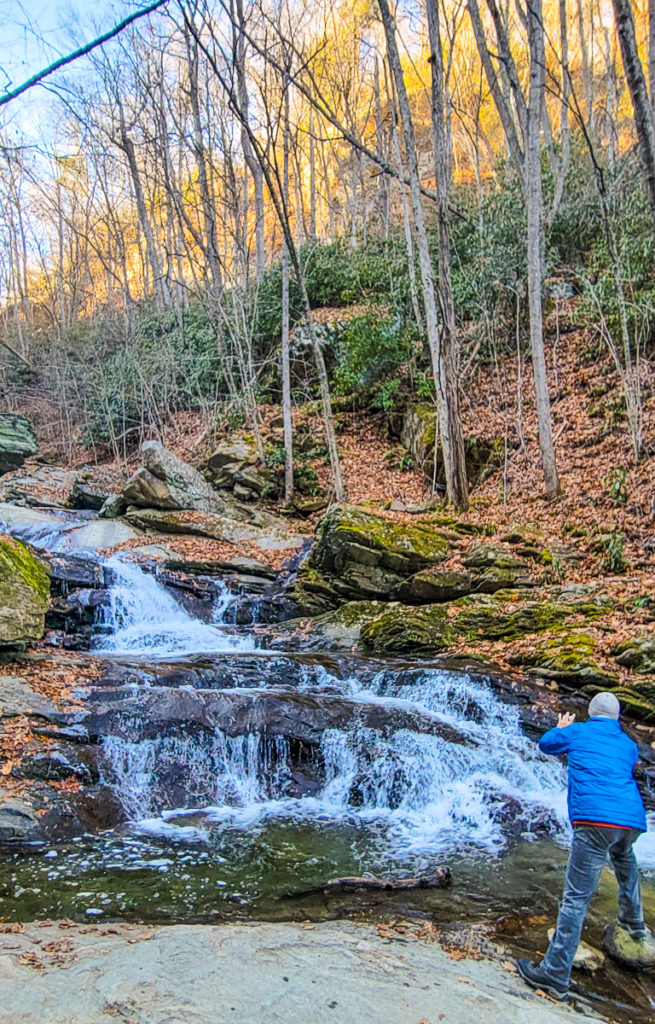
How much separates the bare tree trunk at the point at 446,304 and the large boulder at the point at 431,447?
3.77 feet

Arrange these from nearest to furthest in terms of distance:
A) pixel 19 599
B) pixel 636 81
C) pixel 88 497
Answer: pixel 636 81 < pixel 19 599 < pixel 88 497

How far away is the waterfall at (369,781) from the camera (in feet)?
19.5

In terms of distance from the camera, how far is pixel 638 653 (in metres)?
7.39

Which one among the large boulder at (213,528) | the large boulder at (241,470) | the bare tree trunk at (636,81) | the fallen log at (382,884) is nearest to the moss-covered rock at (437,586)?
the large boulder at (213,528)

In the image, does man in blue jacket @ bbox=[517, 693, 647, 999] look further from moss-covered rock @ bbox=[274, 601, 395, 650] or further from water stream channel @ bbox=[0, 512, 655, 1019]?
moss-covered rock @ bbox=[274, 601, 395, 650]

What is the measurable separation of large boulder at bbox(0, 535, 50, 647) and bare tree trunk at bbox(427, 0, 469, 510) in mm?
8470

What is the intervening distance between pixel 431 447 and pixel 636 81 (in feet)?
33.5

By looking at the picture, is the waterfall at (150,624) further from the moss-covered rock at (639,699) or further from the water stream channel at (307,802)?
the moss-covered rock at (639,699)

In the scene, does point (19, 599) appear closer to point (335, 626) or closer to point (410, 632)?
point (335, 626)

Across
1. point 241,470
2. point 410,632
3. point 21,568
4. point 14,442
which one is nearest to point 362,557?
point 410,632

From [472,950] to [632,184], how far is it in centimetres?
1875

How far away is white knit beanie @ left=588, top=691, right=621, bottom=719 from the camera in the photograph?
Result: 3711 millimetres

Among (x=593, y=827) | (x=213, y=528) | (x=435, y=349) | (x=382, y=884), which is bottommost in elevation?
(x=382, y=884)

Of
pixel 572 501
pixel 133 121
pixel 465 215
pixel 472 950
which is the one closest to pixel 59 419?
pixel 133 121
